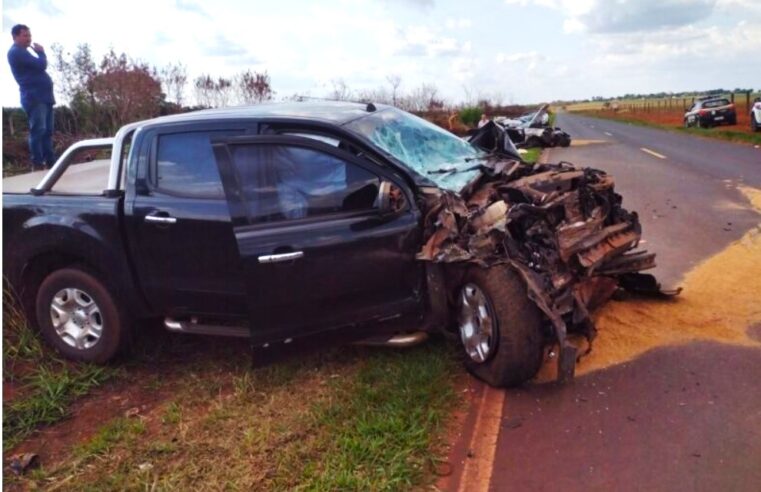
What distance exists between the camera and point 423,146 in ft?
16.9

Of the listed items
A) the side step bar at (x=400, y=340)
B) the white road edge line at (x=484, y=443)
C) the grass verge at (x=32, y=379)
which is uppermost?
the side step bar at (x=400, y=340)

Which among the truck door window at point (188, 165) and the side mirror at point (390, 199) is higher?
the truck door window at point (188, 165)

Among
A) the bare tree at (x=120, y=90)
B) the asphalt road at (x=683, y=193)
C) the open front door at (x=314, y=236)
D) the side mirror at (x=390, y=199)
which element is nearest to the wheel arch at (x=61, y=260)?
→ the open front door at (x=314, y=236)

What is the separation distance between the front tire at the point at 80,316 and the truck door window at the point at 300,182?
1630 millimetres

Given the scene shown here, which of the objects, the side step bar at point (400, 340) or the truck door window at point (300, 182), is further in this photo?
the side step bar at point (400, 340)

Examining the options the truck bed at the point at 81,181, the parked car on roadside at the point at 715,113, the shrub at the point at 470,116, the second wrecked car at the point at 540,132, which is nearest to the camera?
the truck bed at the point at 81,181

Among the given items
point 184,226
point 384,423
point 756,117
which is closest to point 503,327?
point 384,423

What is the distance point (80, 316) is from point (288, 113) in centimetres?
223

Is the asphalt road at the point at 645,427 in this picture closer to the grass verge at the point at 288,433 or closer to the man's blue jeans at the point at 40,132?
the grass verge at the point at 288,433

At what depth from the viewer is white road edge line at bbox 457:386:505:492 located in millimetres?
3189

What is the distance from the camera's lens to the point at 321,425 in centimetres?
376

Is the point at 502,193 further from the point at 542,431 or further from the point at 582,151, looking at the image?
the point at 582,151

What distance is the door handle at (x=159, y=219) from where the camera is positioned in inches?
172

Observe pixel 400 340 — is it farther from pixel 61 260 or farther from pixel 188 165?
pixel 61 260
